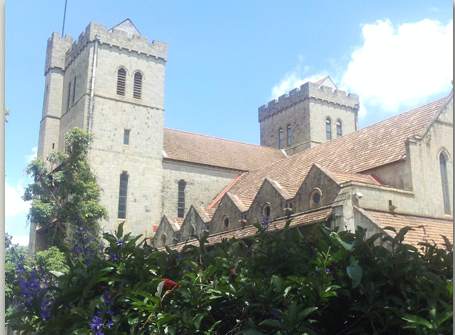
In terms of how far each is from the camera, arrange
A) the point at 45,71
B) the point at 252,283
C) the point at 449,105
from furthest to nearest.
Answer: the point at 45,71
the point at 449,105
the point at 252,283

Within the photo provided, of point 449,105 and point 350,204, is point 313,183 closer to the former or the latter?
point 350,204

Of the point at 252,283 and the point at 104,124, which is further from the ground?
the point at 104,124

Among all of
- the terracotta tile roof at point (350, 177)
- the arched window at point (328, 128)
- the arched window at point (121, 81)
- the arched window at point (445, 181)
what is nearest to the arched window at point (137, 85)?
the arched window at point (121, 81)

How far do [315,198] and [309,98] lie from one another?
30863mm

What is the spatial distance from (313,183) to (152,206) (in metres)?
17.8

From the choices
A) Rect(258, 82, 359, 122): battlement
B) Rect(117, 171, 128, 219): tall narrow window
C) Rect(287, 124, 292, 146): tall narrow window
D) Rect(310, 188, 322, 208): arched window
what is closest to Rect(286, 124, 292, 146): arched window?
Rect(287, 124, 292, 146): tall narrow window

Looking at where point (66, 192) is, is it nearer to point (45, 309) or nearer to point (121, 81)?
point (121, 81)

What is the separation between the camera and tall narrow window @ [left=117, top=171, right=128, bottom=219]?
3638 centimetres

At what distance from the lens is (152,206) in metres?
37.4

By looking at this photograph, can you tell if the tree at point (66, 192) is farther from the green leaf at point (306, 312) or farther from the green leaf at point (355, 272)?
the green leaf at point (306, 312)

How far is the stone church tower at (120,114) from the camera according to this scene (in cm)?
3669

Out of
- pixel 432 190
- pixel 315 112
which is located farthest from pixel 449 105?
pixel 315 112

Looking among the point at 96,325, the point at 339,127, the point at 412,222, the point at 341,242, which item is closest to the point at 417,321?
the point at 341,242

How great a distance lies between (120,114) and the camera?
3850cm
